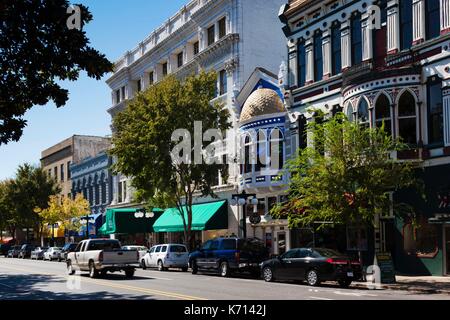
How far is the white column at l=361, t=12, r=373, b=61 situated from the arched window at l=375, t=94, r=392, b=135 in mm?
2515

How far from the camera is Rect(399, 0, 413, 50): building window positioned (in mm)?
27406

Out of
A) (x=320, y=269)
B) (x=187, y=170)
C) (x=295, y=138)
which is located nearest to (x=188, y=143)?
(x=187, y=170)

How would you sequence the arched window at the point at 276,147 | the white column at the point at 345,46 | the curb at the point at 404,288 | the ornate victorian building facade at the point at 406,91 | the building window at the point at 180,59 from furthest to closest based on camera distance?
the building window at the point at 180,59 → the arched window at the point at 276,147 → the white column at the point at 345,46 → the ornate victorian building facade at the point at 406,91 → the curb at the point at 404,288

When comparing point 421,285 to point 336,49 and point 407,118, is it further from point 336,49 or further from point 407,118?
point 336,49

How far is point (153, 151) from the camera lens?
34.5m

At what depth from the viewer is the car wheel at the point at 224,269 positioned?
2900cm

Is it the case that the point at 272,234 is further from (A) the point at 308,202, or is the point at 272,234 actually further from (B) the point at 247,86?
(A) the point at 308,202

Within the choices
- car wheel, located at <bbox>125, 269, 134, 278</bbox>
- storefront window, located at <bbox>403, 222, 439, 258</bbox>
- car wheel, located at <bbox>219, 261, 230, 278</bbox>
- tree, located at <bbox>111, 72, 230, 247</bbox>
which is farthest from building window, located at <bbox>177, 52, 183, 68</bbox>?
storefront window, located at <bbox>403, 222, 439, 258</bbox>

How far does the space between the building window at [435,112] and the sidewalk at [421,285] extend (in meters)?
5.73

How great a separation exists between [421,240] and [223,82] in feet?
67.7

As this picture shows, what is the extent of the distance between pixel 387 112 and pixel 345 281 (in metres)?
8.68

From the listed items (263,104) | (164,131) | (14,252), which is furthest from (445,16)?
(14,252)

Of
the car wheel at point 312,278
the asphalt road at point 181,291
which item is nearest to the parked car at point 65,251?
the asphalt road at point 181,291

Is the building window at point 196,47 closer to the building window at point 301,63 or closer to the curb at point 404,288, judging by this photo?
the building window at point 301,63
